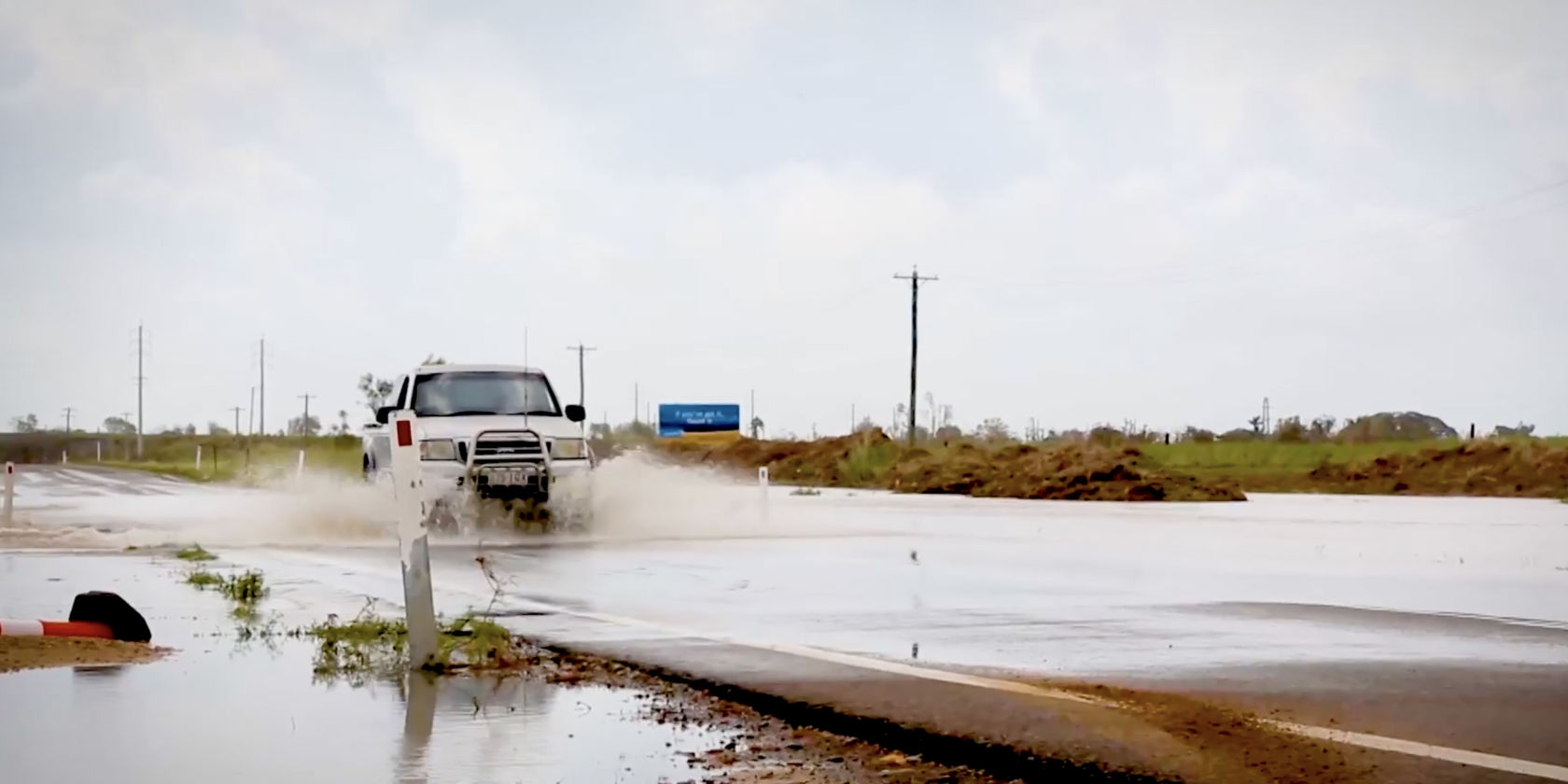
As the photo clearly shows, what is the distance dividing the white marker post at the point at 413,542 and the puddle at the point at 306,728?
39 cm

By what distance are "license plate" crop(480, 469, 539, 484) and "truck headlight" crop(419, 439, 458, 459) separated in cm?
48

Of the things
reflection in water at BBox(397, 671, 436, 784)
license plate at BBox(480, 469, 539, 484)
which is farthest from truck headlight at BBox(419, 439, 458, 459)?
reflection in water at BBox(397, 671, 436, 784)

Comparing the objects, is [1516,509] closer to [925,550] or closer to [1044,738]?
[925,550]

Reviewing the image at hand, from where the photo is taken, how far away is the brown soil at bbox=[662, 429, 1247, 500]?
151 ft

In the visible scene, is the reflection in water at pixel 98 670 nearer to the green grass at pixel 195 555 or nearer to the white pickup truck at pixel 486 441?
the green grass at pixel 195 555

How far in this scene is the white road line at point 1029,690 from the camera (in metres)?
6.98

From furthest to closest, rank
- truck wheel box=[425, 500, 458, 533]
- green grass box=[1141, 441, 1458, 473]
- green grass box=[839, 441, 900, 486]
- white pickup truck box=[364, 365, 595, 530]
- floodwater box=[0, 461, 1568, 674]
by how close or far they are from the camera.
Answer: green grass box=[839, 441, 900, 486]
green grass box=[1141, 441, 1458, 473]
truck wheel box=[425, 500, 458, 533]
white pickup truck box=[364, 365, 595, 530]
floodwater box=[0, 461, 1568, 674]

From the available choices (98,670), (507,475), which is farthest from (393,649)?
(507,475)

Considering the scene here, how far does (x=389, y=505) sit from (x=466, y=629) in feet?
43.5

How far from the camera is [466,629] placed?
37.4 ft

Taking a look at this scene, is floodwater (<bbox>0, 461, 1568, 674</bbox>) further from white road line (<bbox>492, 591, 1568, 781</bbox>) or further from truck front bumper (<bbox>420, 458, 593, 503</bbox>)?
truck front bumper (<bbox>420, 458, 593, 503</bbox>)

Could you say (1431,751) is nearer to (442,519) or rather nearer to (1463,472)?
(442,519)

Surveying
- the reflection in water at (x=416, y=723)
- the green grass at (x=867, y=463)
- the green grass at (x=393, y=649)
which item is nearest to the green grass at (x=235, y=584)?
the green grass at (x=393, y=649)

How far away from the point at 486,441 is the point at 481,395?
170 cm
